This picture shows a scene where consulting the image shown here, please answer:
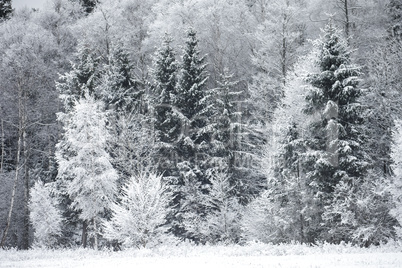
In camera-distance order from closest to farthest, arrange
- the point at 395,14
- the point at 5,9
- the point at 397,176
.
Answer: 1. the point at 397,176
2. the point at 395,14
3. the point at 5,9

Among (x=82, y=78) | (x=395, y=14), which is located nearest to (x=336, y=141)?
(x=395, y=14)

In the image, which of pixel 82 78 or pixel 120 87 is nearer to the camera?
pixel 120 87

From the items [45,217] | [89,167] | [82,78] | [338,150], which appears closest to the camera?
[338,150]

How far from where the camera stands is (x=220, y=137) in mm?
30109

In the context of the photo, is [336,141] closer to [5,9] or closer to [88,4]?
[5,9]

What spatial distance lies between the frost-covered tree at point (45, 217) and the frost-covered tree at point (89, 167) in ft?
23.6

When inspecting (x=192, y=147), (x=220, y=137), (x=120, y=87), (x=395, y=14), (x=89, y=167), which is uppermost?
(x=395, y=14)

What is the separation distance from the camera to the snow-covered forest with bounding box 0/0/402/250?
2223 centimetres

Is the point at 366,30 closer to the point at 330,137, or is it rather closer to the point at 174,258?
the point at 330,137

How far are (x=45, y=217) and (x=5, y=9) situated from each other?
92.9 feet

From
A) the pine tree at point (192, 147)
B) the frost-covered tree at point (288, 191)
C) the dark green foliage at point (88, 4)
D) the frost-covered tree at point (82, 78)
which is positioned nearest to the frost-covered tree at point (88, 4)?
the dark green foliage at point (88, 4)

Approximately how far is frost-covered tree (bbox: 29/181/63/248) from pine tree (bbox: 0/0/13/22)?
25.2m

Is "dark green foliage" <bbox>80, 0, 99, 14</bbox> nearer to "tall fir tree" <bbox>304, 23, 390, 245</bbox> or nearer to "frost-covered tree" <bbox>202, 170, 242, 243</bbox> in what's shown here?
"frost-covered tree" <bbox>202, 170, 242, 243</bbox>

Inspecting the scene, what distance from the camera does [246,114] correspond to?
36656 millimetres
